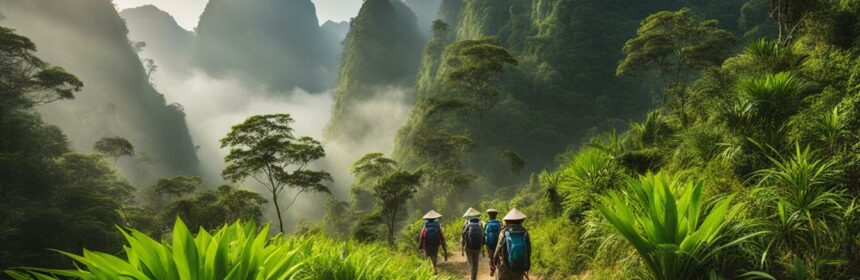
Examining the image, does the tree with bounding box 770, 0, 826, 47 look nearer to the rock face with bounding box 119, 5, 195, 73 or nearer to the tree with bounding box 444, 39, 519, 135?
the tree with bounding box 444, 39, 519, 135

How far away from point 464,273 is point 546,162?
4216 cm

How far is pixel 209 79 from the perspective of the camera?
6270 inches

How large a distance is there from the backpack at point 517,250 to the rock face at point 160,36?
183 m

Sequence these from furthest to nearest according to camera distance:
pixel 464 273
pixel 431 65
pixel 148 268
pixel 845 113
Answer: pixel 431 65, pixel 464 273, pixel 845 113, pixel 148 268

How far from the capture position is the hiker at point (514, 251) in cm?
527

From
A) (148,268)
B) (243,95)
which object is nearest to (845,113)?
(148,268)

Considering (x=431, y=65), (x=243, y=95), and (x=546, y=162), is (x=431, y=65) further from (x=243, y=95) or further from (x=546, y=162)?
(x=243, y=95)

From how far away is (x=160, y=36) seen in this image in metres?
164

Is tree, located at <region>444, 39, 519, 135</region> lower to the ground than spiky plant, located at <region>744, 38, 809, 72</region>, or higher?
higher

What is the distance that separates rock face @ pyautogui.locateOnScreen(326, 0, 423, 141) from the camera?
278 feet

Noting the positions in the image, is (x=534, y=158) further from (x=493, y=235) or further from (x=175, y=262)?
(x=175, y=262)

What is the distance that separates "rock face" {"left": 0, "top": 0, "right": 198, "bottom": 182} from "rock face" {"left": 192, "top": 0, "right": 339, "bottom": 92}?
A: 7656 cm

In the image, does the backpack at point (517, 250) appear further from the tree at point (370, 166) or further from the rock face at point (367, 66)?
the rock face at point (367, 66)

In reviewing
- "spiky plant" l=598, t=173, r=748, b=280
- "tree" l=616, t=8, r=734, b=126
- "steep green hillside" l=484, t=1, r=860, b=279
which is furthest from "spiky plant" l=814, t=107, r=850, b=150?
"tree" l=616, t=8, r=734, b=126
